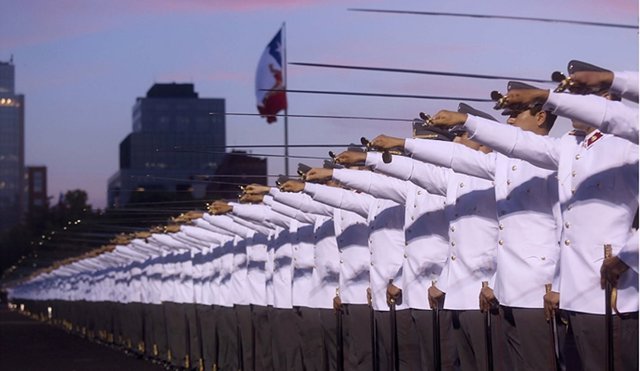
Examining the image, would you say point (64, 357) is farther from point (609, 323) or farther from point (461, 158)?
point (609, 323)

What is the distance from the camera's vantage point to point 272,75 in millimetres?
32781

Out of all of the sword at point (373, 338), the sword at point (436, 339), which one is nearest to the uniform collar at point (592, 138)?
the sword at point (436, 339)

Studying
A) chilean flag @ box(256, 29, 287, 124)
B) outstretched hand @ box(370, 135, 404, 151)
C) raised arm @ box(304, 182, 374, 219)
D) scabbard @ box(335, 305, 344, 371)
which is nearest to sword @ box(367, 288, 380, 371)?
raised arm @ box(304, 182, 374, 219)

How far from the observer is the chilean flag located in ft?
106

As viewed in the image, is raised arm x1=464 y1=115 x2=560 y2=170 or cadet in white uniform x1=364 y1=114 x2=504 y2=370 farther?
cadet in white uniform x1=364 y1=114 x2=504 y2=370

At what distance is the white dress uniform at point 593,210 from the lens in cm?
812

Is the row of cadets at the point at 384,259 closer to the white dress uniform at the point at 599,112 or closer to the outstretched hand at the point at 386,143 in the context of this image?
the outstretched hand at the point at 386,143

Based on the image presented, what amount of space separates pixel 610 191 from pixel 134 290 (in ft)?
75.3

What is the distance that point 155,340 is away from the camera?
26.1 m

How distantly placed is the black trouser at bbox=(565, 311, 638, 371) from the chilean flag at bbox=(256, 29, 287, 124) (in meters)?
24.1

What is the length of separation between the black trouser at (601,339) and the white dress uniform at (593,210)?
0.06 m

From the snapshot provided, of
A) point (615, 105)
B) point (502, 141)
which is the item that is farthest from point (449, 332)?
point (615, 105)

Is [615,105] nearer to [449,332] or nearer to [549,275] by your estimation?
[549,275]

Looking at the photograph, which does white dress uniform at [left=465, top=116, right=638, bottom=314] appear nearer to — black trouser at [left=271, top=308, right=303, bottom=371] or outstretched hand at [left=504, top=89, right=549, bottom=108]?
outstretched hand at [left=504, top=89, right=549, bottom=108]
